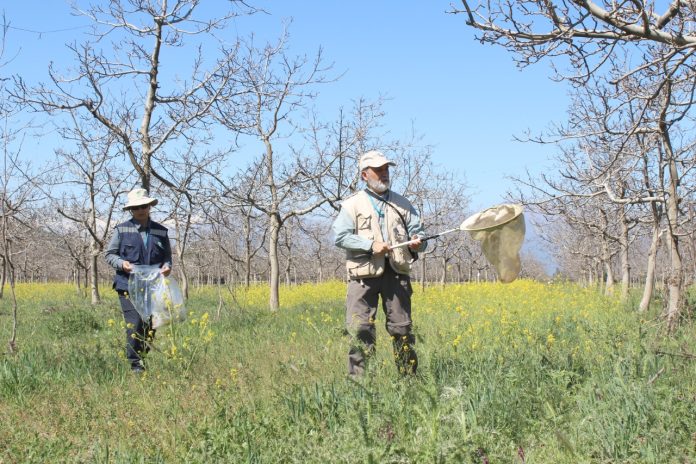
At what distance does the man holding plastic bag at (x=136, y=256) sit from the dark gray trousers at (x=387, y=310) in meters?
1.93

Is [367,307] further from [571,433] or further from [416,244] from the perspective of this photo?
[571,433]

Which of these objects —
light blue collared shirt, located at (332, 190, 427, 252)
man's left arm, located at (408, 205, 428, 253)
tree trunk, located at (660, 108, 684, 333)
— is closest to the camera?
light blue collared shirt, located at (332, 190, 427, 252)

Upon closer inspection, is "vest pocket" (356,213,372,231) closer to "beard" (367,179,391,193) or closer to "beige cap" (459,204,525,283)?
"beard" (367,179,391,193)

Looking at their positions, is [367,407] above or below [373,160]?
below

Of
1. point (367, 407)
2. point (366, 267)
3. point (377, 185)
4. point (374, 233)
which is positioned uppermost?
point (377, 185)

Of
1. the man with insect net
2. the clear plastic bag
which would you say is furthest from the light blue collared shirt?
the clear plastic bag

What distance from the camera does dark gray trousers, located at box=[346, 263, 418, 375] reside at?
4.28m

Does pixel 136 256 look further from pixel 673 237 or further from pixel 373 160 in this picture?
pixel 673 237

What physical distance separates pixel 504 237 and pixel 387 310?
981 millimetres

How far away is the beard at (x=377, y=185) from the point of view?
439cm

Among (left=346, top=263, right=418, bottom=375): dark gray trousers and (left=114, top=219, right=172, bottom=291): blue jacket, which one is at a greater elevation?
(left=114, top=219, right=172, bottom=291): blue jacket

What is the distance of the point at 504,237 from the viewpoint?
414 centimetres

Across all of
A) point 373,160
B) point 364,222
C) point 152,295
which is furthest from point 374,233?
point 152,295

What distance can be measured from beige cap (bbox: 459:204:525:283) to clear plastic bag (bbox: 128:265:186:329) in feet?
8.53
